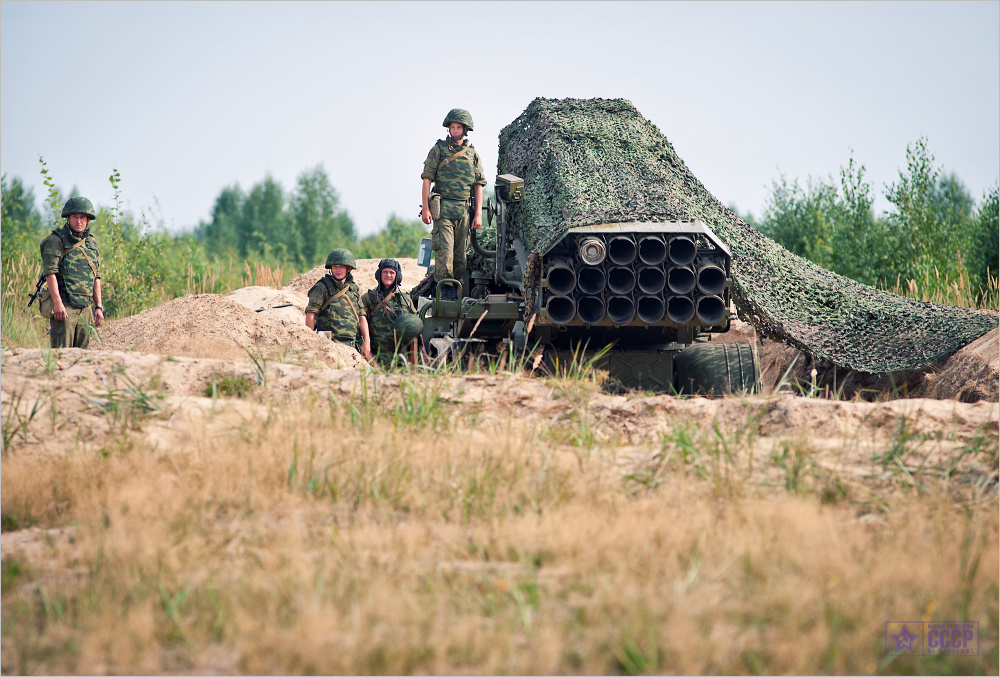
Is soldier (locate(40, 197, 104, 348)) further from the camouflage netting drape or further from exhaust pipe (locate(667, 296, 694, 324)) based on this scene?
exhaust pipe (locate(667, 296, 694, 324))

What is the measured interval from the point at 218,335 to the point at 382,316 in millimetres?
1740

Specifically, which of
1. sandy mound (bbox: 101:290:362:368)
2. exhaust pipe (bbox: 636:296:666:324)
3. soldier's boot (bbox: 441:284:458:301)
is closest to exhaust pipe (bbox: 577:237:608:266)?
exhaust pipe (bbox: 636:296:666:324)

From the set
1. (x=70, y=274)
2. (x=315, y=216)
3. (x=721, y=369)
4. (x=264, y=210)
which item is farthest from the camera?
(x=264, y=210)

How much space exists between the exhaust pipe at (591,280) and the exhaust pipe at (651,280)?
1.04ft

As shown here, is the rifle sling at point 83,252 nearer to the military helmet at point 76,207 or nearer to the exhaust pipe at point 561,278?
the military helmet at point 76,207

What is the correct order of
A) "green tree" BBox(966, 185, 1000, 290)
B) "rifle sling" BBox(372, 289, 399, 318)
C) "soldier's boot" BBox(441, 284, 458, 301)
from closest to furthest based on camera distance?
1. "rifle sling" BBox(372, 289, 399, 318)
2. "soldier's boot" BBox(441, 284, 458, 301)
3. "green tree" BBox(966, 185, 1000, 290)

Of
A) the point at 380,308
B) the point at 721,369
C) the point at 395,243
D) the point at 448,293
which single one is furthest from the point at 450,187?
the point at 395,243

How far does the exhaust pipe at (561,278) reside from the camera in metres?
7.14

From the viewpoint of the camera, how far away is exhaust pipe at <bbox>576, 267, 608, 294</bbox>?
7.09 metres

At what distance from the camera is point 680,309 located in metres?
7.11

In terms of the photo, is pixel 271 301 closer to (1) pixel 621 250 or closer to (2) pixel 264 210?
(1) pixel 621 250

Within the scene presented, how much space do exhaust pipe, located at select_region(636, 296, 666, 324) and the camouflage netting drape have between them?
2.86 ft

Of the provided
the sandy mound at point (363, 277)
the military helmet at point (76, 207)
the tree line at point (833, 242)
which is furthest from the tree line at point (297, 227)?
the military helmet at point (76, 207)

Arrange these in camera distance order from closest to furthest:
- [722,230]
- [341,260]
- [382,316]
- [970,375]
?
1. [970,375]
2. [341,260]
3. [722,230]
4. [382,316]
